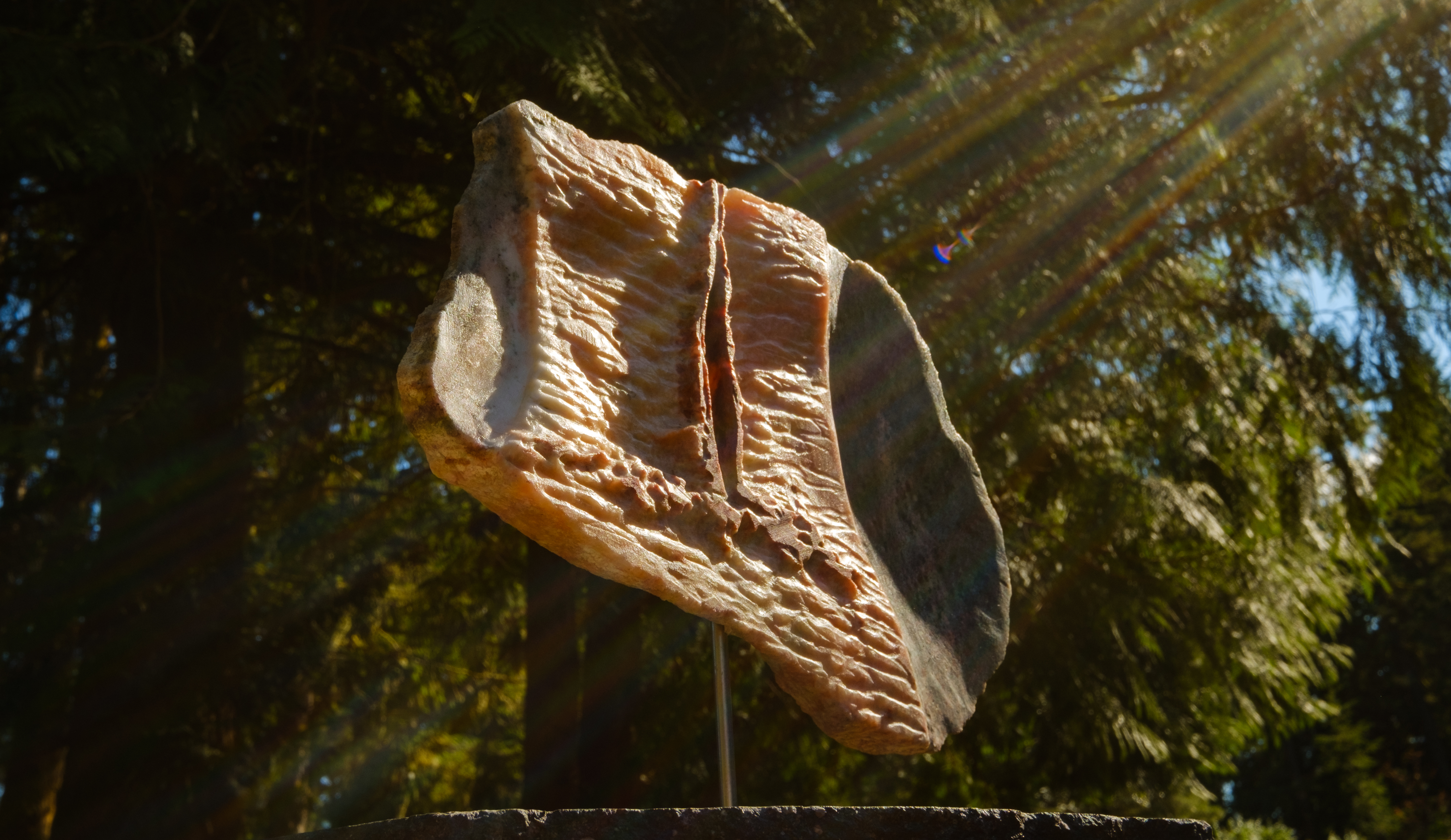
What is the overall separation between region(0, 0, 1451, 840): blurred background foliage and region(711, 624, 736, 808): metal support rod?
197cm

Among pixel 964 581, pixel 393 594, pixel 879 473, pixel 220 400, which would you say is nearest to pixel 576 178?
pixel 879 473

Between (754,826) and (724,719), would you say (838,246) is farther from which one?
(754,826)

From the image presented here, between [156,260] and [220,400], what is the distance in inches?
27.1

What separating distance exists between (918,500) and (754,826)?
3.54ft

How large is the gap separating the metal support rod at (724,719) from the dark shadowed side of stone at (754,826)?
39 cm

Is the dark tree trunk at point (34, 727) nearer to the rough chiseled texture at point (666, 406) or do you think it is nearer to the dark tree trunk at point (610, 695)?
the dark tree trunk at point (610, 695)

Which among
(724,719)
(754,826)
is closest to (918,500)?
(724,719)

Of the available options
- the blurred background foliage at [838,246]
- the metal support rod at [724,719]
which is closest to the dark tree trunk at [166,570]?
the blurred background foliage at [838,246]

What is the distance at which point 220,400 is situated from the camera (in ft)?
16.1

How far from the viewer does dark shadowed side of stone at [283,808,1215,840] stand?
1607 millimetres

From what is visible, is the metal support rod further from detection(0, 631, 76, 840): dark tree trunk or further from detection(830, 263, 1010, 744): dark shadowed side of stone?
detection(0, 631, 76, 840): dark tree trunk

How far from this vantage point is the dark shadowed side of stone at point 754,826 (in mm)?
1607

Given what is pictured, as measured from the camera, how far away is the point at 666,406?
2.11 metres

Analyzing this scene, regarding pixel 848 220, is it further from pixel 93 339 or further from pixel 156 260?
pixel 93 339
